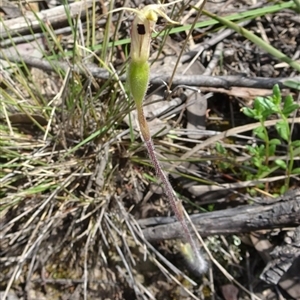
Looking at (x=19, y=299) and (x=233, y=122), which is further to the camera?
(x=233, y=122)

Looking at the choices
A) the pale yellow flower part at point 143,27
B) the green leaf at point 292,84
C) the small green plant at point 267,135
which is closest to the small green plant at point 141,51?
the pale yellow flower part at point 143,27

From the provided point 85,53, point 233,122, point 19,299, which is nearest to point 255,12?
point 233,122

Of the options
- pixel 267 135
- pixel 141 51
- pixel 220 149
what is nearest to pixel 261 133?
pixel 267 135

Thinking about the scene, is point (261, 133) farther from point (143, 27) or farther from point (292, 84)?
point (143, 27)

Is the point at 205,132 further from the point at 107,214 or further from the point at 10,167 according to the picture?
the point at 10,167

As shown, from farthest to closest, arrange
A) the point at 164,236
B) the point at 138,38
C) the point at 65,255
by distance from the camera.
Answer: the point at 65,255 < the point at 164,236 < the point at 138,38

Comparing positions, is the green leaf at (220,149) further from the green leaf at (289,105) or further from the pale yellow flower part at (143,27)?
the pale yellow flower part at (143,27)

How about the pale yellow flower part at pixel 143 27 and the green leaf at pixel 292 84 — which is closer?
the pale yellow flower part at pixel 143 27

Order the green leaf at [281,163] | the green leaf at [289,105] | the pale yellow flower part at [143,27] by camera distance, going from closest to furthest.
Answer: the pale yellow flower part at [143,27]
the green leaf at [289,105]
the green leaf at [281,163]
